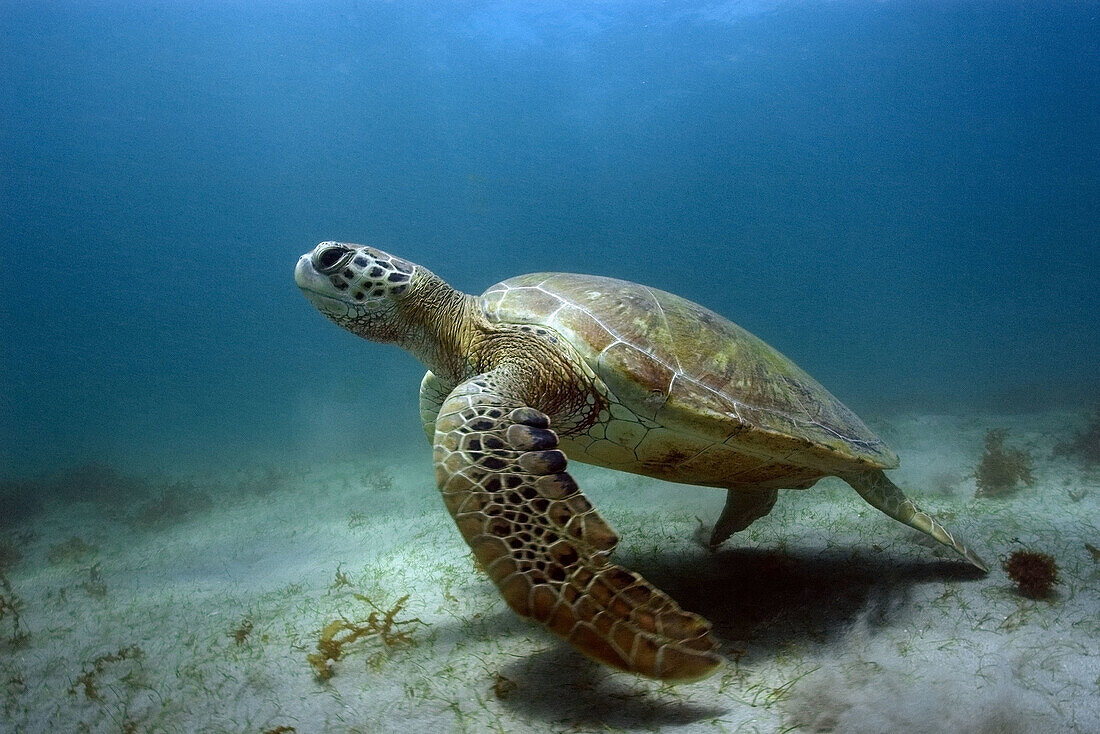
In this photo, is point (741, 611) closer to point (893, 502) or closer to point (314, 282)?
point (893, 502)

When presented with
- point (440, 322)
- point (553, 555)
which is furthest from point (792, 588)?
point (440, 322)

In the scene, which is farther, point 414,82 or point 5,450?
point 414,82

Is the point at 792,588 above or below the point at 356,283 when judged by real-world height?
below

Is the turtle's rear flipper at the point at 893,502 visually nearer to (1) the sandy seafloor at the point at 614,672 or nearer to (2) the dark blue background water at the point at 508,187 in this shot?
(1) the sandy seafloor at the point at 614,672

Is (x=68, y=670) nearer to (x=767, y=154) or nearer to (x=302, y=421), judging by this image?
(x=302, y=421)

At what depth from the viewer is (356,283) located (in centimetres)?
347

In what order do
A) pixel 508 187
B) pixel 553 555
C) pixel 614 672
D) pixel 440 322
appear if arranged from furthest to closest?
pixel 508 187, pixel 440 322, pixel 614 672, pixel 553 555

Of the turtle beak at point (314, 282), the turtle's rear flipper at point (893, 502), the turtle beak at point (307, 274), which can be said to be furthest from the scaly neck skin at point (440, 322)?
the turtle's rear flipper at point (893, 502)

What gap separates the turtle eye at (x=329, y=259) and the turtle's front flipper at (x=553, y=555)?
192cm

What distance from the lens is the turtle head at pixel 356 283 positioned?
11.3ft

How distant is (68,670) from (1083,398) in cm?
2044

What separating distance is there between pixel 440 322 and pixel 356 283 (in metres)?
0.67

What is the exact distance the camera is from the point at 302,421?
63.8 feet

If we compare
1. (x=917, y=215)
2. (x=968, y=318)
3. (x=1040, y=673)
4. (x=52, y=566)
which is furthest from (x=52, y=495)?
(x=917, y=215)
